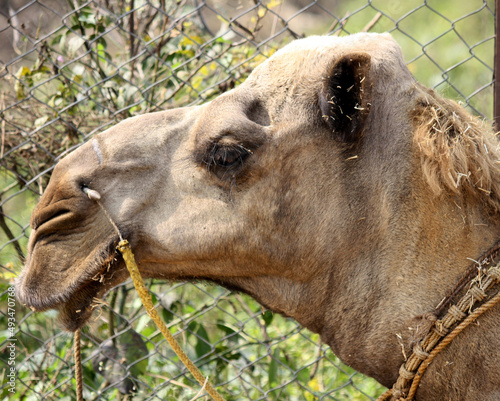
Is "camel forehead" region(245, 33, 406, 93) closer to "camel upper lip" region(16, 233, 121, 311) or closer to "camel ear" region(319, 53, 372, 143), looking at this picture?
"camel ear" region(319, 53, 372, 143)

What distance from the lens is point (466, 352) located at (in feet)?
6.66

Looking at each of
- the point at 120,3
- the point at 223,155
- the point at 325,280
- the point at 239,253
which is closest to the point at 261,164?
the point at 223,155

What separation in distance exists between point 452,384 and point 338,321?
0.44m

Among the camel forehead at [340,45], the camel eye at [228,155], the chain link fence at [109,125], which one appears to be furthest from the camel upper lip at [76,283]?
the chain link fence at [109,125]

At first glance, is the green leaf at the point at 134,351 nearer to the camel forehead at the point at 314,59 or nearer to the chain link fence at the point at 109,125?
the chain link fence at the point at 109,125

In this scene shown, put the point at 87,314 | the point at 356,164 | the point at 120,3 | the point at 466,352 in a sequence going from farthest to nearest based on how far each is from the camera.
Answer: the point at 120,3 → the point at 87,314 → the point at 356,164 → the point at 466,352

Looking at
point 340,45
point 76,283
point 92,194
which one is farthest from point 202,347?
point 340,45

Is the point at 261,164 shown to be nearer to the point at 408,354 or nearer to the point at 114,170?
the point at 114,170

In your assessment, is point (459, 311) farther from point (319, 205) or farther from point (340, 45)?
point (340, 45)

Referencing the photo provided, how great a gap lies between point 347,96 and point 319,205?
0.39m

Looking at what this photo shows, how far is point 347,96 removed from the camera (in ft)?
6.96

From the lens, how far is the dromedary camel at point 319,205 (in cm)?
208

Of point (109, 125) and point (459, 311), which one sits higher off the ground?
point (109, 125)

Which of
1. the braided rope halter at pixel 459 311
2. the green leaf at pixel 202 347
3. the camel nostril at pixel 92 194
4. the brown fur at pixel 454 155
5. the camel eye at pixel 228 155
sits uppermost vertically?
the camel nostril at pixel 92 194
